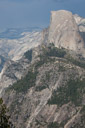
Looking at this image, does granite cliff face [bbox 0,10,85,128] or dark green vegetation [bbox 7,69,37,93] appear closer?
granite cliff face [bbox 0,10,85,128]

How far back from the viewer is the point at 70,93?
17488cm

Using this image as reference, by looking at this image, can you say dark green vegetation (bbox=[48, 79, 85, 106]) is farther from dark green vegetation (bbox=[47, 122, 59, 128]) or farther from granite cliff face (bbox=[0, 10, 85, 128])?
dark green vegetation (bbox=[47, 122, 59, 128])

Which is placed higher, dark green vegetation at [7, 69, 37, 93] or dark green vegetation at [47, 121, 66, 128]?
dark green vegetation at [7, 69, 37, 93]

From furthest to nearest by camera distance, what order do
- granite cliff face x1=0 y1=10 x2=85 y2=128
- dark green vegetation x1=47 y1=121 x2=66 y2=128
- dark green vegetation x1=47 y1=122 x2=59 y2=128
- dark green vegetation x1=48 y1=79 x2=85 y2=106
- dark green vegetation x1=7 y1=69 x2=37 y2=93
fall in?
dark green vegetation x1=7 y1=69 x2=37 y2=93, dark green vegetation x1=48 y1=79 x2=85 y2=106, granite cliff face x1=0 y1=10 x2=85 y2=128, dark green vegetation x1=47 y1=122 x2=59 y2=128, dark green vegetation x1=47 y1=121 x2=66 y2=128

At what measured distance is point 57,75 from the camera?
189 metres

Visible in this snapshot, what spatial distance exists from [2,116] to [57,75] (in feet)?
382

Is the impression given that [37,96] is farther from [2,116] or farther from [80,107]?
[2,116]

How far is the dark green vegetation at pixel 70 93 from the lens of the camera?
170062mm

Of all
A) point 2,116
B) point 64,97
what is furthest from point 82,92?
point 2,116

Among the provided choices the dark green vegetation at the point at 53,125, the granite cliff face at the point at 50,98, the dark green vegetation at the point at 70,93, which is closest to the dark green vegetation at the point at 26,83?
the granite cliff face at the point at 50,98

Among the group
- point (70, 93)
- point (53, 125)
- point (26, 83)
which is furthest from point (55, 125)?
point (26, 83)

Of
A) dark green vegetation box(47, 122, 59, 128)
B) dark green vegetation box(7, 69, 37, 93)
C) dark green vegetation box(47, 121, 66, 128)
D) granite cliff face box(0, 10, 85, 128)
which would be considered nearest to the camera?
dark green vegetation box(47, 121, 66, 128)

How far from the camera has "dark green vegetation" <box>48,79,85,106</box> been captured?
558 feet

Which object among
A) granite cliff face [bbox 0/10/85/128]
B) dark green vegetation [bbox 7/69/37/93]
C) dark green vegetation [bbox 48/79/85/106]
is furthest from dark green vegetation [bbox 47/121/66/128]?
dark green vegetation [bbox 7/69/37/93]
